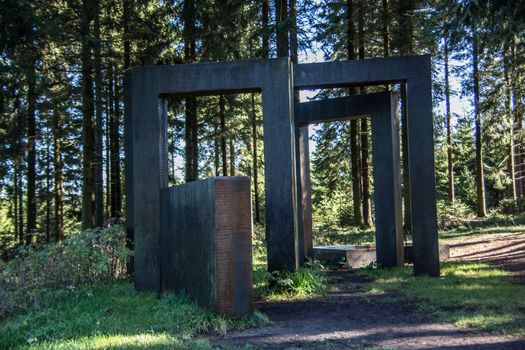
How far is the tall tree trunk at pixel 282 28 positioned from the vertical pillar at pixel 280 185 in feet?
17.3

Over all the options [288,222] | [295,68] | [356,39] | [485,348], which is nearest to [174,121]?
[356,39]

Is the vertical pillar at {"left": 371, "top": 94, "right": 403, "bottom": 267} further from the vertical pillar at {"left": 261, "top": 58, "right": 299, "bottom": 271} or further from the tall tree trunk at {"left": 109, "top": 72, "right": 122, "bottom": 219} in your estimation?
the tall tree trunk at {"left": 109, "top": 72, "right": 122, "bottom": 219}

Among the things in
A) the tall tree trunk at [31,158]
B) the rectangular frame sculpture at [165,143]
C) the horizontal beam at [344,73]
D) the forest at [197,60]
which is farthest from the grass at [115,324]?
the tall tree trunk at [31,158]

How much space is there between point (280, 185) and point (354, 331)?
3133 millimetres

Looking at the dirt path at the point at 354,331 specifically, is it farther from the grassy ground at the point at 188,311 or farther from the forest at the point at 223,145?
the grassy ground at the point at 188,311

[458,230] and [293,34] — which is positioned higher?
[293,34]

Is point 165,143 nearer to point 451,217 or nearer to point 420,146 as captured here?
point 420,146

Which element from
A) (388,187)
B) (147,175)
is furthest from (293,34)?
(147,175)

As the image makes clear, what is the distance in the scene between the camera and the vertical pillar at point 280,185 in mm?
8445

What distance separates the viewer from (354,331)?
19.5 feet

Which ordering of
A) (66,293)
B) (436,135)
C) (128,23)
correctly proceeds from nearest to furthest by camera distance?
(66,293) < (128,23) < (436,135)

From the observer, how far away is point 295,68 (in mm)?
9375

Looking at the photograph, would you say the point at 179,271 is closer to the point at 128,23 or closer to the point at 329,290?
the point at 329,290

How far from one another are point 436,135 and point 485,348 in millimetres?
18478
